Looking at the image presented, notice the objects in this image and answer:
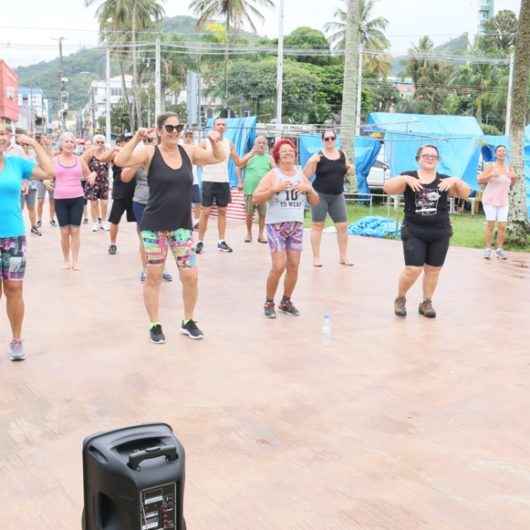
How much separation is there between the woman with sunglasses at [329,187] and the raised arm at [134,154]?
3772 millimetres

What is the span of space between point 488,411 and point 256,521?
6.69 ft

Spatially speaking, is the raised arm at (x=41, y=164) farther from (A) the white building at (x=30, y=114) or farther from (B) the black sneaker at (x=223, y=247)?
(A) the white building at (x=30, y=114)

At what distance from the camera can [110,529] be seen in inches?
82.6

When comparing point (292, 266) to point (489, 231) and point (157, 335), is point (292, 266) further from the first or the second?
point (489, 231)

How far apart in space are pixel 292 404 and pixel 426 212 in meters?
2.88

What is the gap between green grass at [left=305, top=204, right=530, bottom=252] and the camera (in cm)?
1308

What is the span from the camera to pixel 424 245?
6.93 m

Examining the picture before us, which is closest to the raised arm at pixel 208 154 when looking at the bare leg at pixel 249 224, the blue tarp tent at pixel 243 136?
the bare leg at pixel 249 224

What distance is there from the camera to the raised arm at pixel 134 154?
5.69 m

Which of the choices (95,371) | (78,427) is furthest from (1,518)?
(95,371)

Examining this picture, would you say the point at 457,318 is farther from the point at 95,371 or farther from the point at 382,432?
the point at 95,371

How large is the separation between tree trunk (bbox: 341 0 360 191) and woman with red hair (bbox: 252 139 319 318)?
37.3ft

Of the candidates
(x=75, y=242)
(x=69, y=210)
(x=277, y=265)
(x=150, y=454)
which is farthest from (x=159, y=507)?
(x=75, y=242)

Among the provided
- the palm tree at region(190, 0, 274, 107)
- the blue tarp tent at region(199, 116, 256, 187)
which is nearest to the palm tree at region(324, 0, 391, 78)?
the palm tree at region(190, 0, 274, 107)
